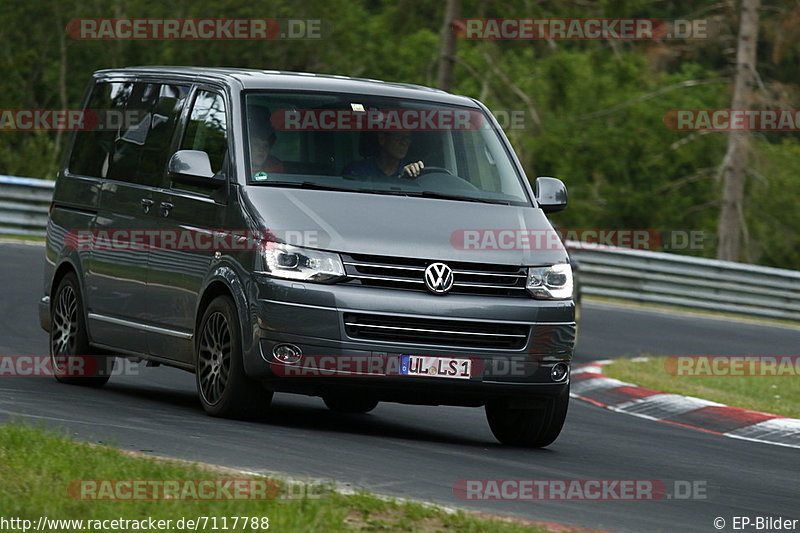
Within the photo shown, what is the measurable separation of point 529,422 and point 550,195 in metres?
1.44

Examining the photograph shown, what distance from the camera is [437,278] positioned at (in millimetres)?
9234

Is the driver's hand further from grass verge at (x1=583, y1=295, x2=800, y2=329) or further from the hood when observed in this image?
grass verge at (x1=583, y1=295, x2=800, y2=329)

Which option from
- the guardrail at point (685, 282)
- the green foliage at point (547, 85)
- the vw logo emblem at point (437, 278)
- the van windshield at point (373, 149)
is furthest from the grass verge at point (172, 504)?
the green foliage at point (547, 85)

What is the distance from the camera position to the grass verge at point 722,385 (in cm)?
1443

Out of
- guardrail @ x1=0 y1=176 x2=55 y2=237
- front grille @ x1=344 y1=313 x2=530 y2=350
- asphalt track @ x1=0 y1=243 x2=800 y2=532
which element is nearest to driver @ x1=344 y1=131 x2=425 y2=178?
front grille @ x1=344 y1=313 x2=530 y2=350

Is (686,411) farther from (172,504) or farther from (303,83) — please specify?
(172,504)

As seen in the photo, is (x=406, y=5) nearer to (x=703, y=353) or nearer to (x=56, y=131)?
(x=703, y=353)

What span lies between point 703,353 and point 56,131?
4506 centimetres

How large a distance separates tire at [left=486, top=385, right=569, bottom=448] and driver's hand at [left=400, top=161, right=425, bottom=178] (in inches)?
57.4

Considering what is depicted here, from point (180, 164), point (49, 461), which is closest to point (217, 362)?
point (180, 164)

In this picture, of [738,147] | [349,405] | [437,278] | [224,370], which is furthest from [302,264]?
[738,147]

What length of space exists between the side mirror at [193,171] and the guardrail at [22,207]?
617 inches

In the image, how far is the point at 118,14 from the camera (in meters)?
59.8

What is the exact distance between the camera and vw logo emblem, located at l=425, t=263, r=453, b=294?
922cm
